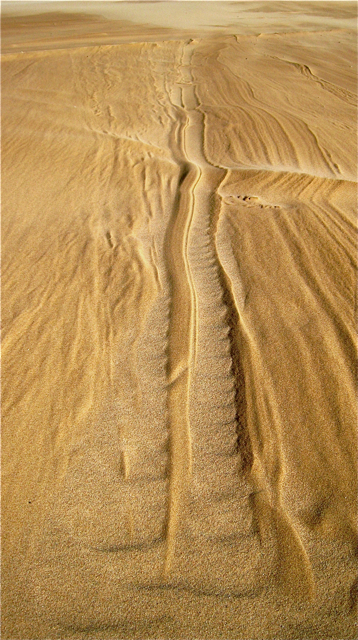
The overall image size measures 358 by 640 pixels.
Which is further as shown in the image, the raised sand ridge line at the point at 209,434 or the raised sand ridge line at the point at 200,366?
the raised sand ridge line at the point at 200,366

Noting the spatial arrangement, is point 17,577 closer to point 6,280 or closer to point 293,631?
point 293,631

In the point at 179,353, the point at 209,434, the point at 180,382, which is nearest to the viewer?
the point at 209,434

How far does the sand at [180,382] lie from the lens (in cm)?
204

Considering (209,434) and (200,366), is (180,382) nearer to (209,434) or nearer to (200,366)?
(200,366)

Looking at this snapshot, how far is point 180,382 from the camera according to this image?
2.96 metres

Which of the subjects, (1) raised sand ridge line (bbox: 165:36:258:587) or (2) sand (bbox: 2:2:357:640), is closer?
(2) sand (bbox: 2:2:357:640)

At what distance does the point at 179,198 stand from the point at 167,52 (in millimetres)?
8599

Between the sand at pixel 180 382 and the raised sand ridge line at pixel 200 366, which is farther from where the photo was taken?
the raised sand ridge line at pixel 200 366

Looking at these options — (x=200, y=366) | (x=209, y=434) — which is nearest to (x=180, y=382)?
(x=200, y=366)

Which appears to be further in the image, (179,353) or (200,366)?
(179,353)

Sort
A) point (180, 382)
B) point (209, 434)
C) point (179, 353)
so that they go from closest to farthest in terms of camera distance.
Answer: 1. point (209, 434)
2. point (180, 382)
3. point (179, 353)

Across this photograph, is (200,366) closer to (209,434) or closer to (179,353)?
(179,353)

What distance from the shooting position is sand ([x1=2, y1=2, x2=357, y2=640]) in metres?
2.04

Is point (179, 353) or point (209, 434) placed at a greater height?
point (179, 353)
